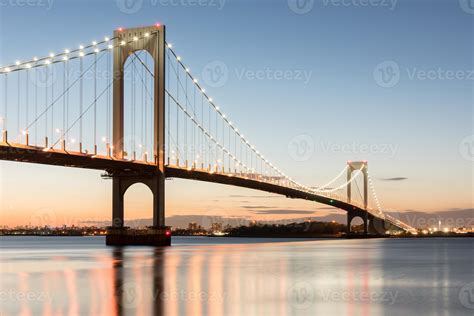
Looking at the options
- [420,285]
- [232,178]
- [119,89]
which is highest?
[119,89]

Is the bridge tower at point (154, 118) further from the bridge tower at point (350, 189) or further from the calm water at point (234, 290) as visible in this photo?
the bridge tower at point (350, 189)

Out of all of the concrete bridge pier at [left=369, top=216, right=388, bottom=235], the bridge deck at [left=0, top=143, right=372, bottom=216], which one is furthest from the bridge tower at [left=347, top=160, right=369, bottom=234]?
the bridge deck at [left=0, top=143, right=372, bottom=216]

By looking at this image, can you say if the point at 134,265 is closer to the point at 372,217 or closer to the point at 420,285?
the point at 420,285

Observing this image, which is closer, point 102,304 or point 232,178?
point 102,304

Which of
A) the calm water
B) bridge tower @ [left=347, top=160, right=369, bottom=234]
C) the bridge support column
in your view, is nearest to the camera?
the calm water

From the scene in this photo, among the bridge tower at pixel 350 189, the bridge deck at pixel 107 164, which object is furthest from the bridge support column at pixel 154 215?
the bridge tower at pixel 350 189

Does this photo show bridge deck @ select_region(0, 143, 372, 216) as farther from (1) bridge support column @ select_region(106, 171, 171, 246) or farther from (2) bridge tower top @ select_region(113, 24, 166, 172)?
(2) bridge tower top @ select_region(113, 24, 166, 172)

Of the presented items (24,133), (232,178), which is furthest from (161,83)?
(24,133)
